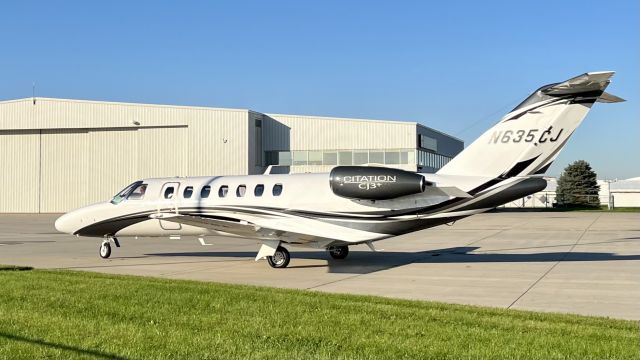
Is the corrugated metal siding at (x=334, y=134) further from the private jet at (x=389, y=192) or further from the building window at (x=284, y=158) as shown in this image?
the private jet at (x=389, y=192)

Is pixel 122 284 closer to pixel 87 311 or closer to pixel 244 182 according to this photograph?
pixel 87 311

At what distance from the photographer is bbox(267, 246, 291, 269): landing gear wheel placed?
628 inches

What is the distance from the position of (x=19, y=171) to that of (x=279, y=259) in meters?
46.9

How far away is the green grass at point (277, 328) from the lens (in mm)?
6637

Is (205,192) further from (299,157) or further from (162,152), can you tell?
(162,152)

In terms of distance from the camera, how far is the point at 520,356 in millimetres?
6449

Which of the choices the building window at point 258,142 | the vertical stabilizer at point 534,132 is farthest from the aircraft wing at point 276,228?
the building window at point 258,142

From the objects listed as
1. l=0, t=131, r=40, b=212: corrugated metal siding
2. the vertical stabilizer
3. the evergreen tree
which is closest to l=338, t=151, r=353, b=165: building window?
l=0, t=131, r=40, b=212: corrugated metal siding

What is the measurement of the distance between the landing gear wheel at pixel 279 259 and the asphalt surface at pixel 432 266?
0.30 meters

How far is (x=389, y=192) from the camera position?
14.7 m

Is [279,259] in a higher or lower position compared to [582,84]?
lower

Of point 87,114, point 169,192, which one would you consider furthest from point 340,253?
point 87,114

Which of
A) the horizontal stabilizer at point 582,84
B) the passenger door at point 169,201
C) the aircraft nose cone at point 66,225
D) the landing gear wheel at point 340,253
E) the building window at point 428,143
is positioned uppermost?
the building window at point 428,143

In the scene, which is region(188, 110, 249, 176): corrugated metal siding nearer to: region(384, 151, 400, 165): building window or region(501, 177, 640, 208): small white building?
region(384, 151, 400, 165): building window
